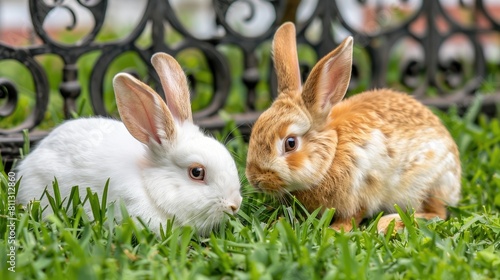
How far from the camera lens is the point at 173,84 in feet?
10.7

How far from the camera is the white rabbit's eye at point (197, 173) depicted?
314cm

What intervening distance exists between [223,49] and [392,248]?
4015 mm

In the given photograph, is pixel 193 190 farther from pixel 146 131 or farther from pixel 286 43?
pixel 286 43

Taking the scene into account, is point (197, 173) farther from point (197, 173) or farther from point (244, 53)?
point (244, 53)

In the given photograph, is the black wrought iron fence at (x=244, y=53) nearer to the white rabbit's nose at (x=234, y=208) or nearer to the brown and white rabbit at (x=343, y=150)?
the brown and white rabbit at (x=343, y=150)

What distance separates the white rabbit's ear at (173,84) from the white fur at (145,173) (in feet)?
0.22

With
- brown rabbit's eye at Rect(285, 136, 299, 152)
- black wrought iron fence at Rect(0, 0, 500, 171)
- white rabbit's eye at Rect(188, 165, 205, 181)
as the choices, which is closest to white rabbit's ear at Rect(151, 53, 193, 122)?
white rabbit's eye at Rect(188, 165, 205, 181)

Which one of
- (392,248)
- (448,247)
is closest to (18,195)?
(392,248)

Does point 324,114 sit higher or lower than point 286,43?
lower

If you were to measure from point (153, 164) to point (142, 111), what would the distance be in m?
0.25

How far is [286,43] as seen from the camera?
3564 mm

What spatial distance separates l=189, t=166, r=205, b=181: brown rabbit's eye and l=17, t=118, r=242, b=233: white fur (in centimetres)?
2

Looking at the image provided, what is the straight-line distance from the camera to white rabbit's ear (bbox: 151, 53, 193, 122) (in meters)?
3.25

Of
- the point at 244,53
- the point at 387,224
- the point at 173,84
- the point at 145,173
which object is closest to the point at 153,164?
the point at 145,173
